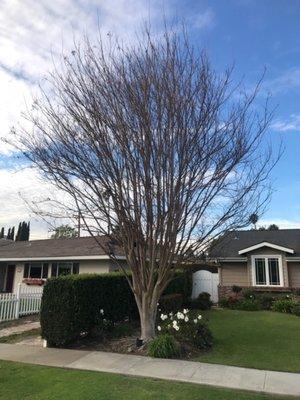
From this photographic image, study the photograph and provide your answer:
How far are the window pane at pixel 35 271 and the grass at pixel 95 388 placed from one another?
17.4 m

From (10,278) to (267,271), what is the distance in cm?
1611

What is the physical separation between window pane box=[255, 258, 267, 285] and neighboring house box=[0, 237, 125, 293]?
24.6ft

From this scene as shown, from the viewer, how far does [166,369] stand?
8.25 meters

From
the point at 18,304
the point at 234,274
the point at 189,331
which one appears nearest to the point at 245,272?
the point at 234,274

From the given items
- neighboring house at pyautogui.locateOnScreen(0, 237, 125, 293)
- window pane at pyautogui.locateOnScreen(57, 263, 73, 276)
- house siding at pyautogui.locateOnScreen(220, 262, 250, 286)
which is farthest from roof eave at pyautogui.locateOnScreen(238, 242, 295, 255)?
window pane at pyautogui.locateOnScreen(57, 263, 73, 276)

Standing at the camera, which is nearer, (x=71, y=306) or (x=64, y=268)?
(x=71, y=306)

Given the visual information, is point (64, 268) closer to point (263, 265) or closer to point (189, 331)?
point (263, 265)

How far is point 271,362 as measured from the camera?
8.92 metres

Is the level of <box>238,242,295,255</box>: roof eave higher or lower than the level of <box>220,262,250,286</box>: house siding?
higher

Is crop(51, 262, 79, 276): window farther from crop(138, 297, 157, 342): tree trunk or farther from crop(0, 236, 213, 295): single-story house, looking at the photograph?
crop(138, 297, 157, 342): tree trunk

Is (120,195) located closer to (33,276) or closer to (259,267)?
(259,267)

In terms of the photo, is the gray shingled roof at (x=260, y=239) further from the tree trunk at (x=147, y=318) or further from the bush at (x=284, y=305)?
the tree trunk at (x=147, y=318)

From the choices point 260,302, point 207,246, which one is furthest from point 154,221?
point 260,302

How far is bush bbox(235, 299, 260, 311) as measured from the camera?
19.8 meters
